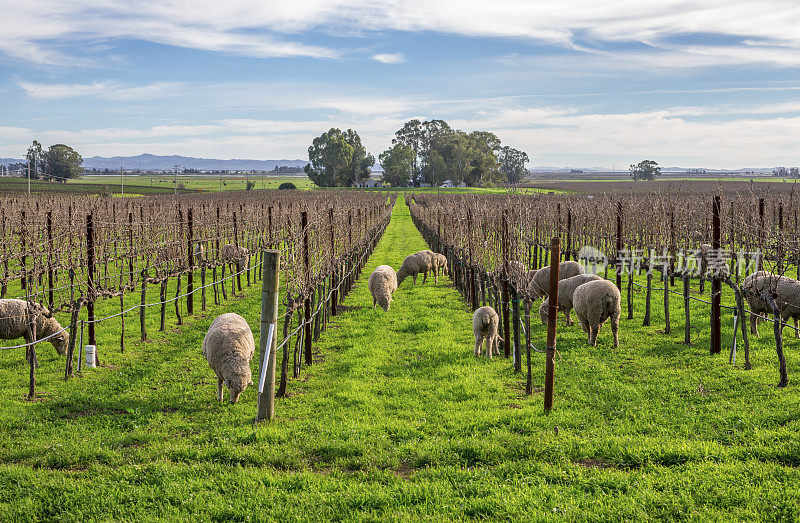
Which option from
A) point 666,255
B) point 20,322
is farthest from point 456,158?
point 20,322

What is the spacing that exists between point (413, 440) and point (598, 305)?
6.48m

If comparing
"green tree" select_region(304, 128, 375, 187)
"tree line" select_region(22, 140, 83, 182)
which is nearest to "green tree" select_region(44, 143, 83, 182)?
"tree line" select_region(22, 140, 83, 182)

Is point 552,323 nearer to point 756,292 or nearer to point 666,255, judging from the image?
point 756,292

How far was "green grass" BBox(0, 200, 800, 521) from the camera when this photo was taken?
234 inches

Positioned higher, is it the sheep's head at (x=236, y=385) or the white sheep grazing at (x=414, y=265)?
the white sheep grazing at (x=414, y=265)

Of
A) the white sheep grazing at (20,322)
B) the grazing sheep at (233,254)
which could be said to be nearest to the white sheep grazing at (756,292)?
the white sheep grazing at (20,322)

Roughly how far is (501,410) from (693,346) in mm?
6199

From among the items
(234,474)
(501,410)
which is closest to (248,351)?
(234,474)

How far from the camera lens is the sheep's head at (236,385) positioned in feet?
29.4

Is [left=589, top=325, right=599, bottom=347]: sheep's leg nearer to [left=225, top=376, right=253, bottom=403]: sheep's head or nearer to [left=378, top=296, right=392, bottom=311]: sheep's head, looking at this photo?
[left=378, top=296, right=392, bottom=311]: sheep's head

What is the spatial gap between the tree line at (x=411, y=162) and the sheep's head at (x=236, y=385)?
112 meters

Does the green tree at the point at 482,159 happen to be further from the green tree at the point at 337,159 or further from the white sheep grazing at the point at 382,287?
the white sheep grazing at the point at 382,287

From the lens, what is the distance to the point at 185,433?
7945 millimetres

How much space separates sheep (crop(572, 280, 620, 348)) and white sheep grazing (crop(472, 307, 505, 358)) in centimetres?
223
